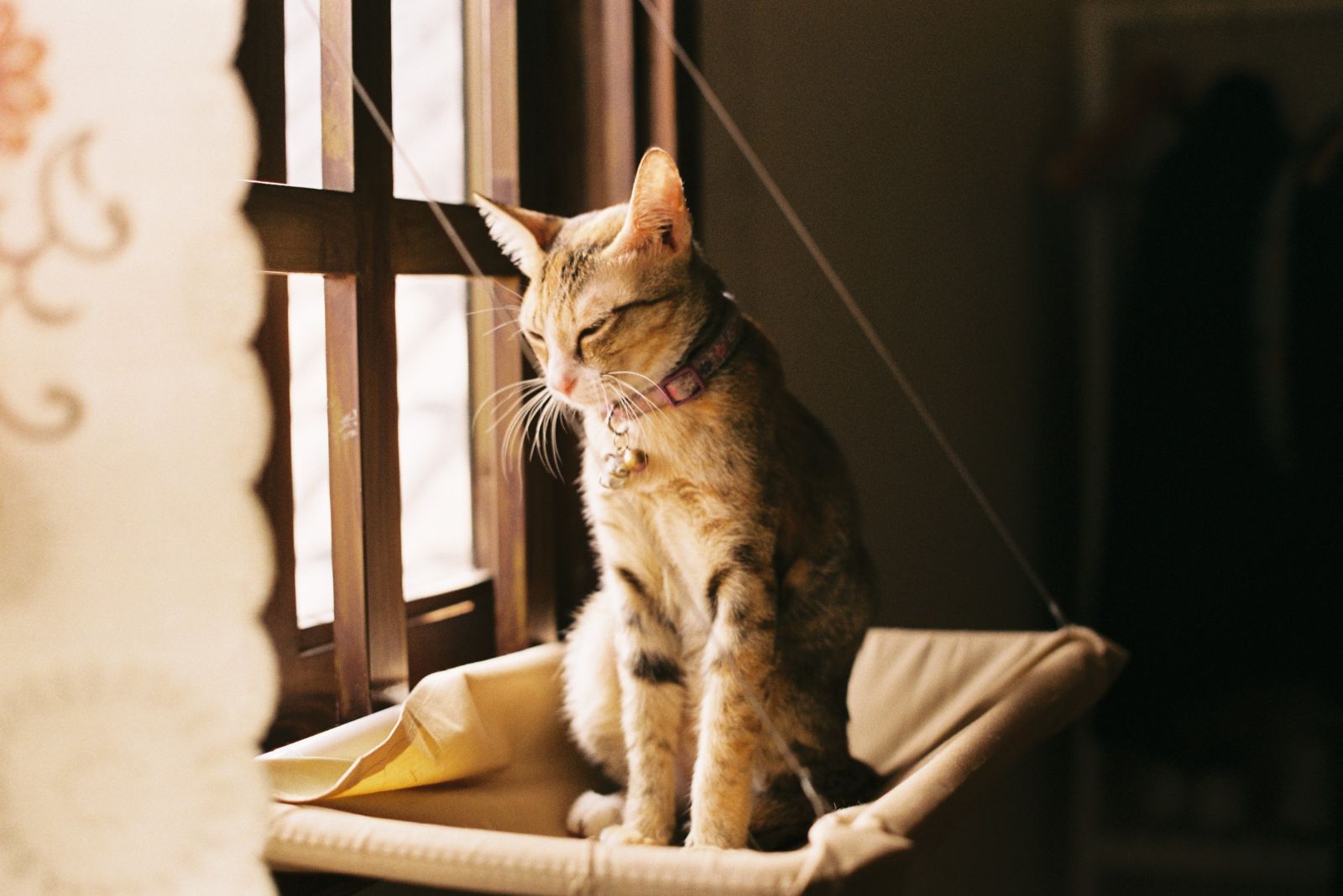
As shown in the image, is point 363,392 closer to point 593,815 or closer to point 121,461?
point 121,461

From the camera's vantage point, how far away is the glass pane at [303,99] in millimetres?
1101

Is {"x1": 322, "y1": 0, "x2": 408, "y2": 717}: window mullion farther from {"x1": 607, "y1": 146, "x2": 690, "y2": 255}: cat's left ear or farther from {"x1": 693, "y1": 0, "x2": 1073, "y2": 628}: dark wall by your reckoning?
{"x1": 693, "y1": 0, "x2": 1073, "y2": 628}: dark wall

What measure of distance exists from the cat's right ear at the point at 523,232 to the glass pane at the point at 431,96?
227 mm

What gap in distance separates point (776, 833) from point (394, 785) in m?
0.35

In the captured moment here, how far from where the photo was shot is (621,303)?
101cm

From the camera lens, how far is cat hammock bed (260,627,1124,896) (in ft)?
2.40

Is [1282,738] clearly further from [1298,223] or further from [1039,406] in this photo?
[1298,223]

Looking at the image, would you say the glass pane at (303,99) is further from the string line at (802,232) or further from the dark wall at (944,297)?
the dark wall at (944,297)

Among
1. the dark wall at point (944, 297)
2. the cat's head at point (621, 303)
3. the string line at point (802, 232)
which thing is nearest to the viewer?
the cat's head at point (621, 303)

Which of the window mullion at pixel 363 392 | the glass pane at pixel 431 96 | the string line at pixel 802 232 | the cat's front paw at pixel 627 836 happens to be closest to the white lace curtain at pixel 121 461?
the window mullion at pixel 363 392

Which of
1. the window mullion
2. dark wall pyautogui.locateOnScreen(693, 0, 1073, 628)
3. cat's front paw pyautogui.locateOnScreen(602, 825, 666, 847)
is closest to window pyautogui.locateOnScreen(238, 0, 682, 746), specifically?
the window mullion

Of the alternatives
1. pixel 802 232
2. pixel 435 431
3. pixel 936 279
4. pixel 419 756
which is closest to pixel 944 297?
pixel 936 279

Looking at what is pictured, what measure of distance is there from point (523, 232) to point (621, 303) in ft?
0.42

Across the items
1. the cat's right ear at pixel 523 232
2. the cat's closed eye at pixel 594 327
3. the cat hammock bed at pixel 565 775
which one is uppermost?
the cat's right ear at pixel 523 232
